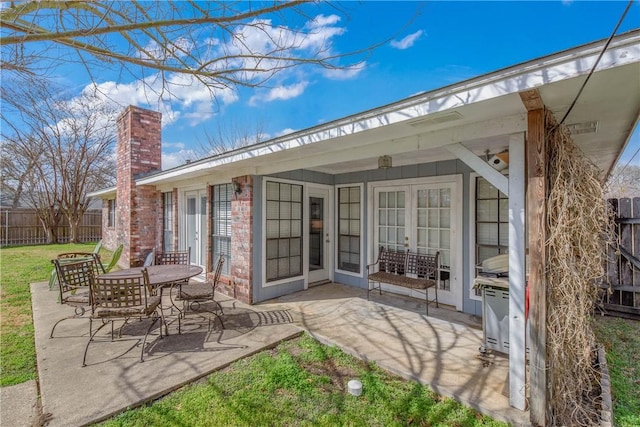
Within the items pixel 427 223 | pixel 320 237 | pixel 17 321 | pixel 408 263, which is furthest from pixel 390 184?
pixel 17 321

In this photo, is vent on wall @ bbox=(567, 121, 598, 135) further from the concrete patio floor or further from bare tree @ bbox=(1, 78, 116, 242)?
bare tree @ bbox=(1, 78, 116, 242)

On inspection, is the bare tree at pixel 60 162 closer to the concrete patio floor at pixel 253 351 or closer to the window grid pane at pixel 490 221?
the concrete patio floor at pixel 253 351

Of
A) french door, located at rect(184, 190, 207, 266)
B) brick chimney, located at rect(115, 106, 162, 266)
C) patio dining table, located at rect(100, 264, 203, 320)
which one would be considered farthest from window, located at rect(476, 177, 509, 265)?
brick chimney, located at rect(115, 106, 162, 266)

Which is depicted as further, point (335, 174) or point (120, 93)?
point (335, 174)

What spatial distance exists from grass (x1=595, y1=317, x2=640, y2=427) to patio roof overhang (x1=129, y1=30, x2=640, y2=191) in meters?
2.41

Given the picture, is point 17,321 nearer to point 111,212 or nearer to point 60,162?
point 111,212

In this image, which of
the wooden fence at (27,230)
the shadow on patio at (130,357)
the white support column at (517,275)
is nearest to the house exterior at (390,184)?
the white support column at (517,275)

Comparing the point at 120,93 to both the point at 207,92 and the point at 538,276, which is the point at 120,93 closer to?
the point at 207,92

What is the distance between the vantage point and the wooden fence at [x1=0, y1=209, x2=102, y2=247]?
1419 cm

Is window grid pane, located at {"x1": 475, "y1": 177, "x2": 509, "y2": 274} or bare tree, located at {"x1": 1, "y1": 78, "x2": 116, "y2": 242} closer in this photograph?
window grid pane, located at {"x1": 475, "y1": 177, "x2": 509, "y2": 274}

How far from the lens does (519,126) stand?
238 centimetres

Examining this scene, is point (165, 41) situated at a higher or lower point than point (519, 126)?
higher

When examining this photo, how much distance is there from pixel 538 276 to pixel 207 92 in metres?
3.65

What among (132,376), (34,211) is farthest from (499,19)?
(34,211)
